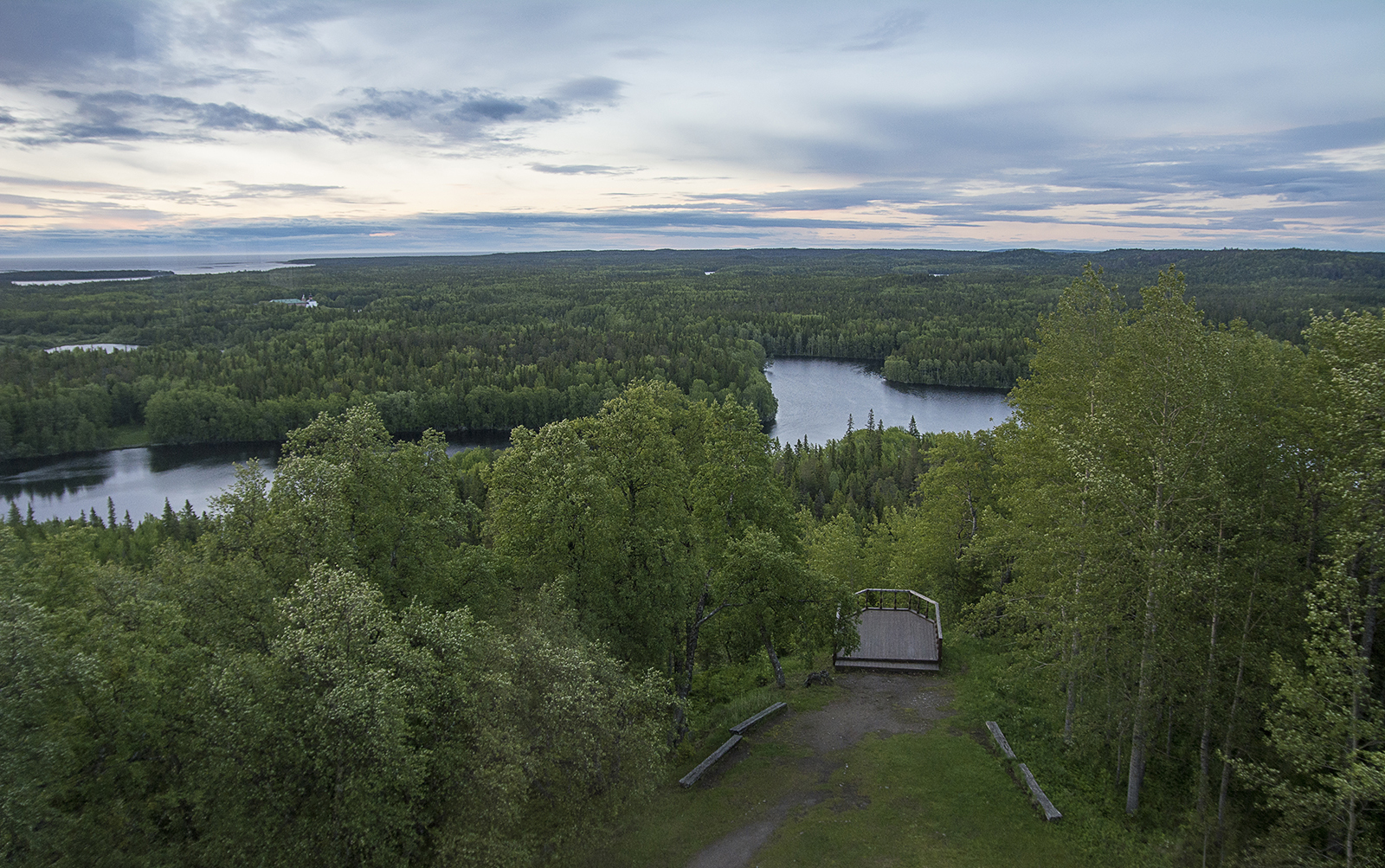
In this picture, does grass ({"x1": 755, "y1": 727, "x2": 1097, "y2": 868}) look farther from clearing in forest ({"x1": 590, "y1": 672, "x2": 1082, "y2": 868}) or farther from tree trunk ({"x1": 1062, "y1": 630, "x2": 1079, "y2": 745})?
tree trunk ({"x1": 1062, "y1": 630, "x2": 1079, "y2": 745})

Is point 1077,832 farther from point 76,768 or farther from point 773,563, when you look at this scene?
point 76,768

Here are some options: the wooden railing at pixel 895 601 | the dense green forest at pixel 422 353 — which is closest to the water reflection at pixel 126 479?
the dense green forest at pixel 422 353

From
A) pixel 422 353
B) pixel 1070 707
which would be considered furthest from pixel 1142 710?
pixel 422 353

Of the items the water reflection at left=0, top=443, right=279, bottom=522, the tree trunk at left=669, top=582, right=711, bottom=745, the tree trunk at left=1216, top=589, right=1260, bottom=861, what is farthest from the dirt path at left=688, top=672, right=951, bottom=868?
the water reflection at left=0, top=443, right=279, bottom=522

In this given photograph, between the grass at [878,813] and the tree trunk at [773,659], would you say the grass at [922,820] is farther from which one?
the tree trunk at [773,659]

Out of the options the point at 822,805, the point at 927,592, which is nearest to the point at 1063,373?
the point at 822,805
